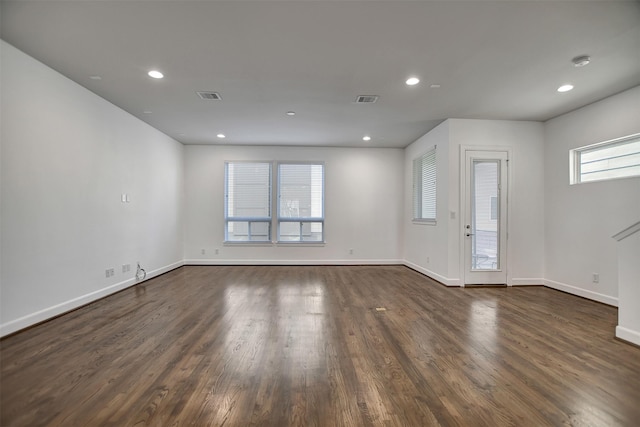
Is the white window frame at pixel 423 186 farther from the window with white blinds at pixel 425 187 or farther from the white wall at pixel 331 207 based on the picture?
the white wall at pixel 331 207

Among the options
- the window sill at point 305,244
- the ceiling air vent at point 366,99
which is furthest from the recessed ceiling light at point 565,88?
the window sill at point 305,244

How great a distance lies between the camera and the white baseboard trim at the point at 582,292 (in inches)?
149

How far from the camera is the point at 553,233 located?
4715mm

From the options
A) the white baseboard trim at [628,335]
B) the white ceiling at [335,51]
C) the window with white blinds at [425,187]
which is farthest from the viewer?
the window with white blinds at [425,187]

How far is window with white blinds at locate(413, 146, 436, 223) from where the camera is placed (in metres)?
5.49

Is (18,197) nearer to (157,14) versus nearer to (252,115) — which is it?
(157,14)

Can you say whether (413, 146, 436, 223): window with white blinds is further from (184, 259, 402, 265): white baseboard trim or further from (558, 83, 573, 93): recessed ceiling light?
(558, 83, 573, 93): recessed ceiling light

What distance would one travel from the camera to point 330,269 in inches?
248

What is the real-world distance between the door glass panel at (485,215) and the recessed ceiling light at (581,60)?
77.4 inches

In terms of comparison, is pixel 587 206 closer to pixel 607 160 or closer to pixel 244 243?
pixel 607 160

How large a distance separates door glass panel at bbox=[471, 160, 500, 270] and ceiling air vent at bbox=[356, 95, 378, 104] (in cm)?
222

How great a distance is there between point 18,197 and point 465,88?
5.20m

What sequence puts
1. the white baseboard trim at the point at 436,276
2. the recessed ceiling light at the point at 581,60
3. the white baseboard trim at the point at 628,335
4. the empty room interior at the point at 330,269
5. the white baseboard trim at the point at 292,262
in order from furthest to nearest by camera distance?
the white baseboard trim at the point at 292,262
the white baseboard trim at the point at 436,276
the recessed ceiling light at the point at 581,60
the white baseboard trim at the point at 628,335
the empty room interior at the point at 330,269

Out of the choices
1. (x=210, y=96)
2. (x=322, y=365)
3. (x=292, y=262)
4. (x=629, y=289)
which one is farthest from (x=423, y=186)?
(x=322, y=365)
